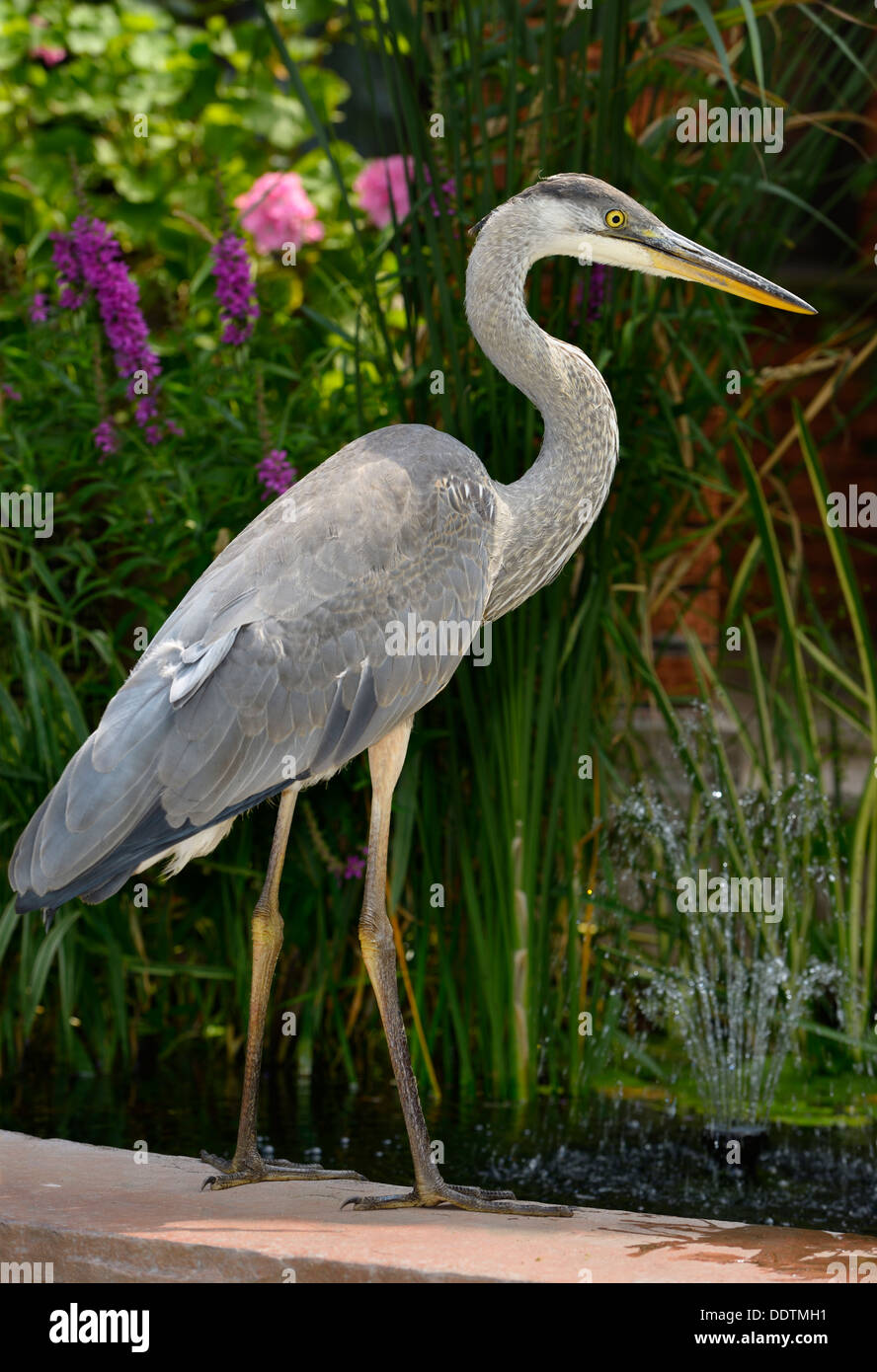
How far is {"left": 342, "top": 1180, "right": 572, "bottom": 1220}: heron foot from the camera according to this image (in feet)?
10.6

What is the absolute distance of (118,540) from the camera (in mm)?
5258

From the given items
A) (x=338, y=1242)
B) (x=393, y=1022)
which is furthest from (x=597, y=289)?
(x=338, y=1242)

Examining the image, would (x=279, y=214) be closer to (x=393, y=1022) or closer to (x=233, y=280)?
(x=233, y=280)

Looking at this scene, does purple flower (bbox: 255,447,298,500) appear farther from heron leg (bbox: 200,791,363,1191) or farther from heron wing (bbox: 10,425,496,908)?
heron leg (bbox: 200,791,363,1191)

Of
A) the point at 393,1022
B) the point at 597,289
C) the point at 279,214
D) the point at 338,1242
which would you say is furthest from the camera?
the point at 279,214

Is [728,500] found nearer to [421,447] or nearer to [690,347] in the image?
[690,347]

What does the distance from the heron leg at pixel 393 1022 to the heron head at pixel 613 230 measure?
107 centimetres

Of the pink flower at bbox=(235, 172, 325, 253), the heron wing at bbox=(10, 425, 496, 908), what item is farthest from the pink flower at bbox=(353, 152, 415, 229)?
the heron wing at bbox=(10, 425, 496, 908)

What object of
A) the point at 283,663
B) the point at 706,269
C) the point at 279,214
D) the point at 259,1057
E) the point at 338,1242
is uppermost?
the point at 279,214

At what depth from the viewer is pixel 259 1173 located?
344cm

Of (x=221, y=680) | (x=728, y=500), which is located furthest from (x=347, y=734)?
(x=728, y=500)

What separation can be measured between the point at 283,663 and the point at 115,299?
170 centimetres

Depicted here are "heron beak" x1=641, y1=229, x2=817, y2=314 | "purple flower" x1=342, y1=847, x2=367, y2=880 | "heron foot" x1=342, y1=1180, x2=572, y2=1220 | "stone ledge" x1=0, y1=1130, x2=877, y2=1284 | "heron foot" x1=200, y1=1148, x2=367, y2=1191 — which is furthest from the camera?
"purple flower" x1=342, y1=847, x2=367, y2=880

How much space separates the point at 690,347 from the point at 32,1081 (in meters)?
2.65
